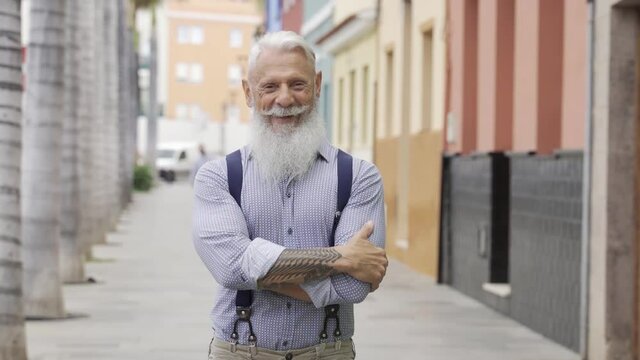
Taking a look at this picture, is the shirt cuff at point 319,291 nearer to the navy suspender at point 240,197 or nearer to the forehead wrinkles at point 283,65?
the navy suspender at point 240,197

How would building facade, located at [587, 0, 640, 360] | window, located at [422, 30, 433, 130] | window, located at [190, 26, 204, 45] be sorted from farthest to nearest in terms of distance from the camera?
window, located at [190, 26, 204, 45]
window, located at [422, 30, 433, 130]
building facade, located at [587, 0, 640, 360]

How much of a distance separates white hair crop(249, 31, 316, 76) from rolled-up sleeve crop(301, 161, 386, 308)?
13.1 inches

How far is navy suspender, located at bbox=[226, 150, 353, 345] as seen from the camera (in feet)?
14.7

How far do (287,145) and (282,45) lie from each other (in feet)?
0.86

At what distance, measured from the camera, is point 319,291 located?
4.42 m

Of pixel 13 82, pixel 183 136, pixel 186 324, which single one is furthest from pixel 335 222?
pixel 183 136

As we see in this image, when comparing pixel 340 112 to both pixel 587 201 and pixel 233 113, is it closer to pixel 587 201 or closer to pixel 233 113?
pixel 587 201

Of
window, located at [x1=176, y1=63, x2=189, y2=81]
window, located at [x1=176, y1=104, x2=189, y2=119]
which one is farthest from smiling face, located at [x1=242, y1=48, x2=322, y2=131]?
window, located at [x1=176, y1=63, x2=189, y2=81]

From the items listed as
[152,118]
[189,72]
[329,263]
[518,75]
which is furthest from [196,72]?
[329,263]

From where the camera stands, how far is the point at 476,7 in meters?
19.8

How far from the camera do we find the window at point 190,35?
117688 millimetres

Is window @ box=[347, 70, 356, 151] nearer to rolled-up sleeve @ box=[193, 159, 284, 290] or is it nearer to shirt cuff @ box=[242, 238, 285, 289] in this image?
rolled-up sleeve @ box=[193, 159, 284, 290]

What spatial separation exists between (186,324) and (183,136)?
8200 cm

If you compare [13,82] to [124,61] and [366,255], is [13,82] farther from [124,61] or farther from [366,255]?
[124,61]
